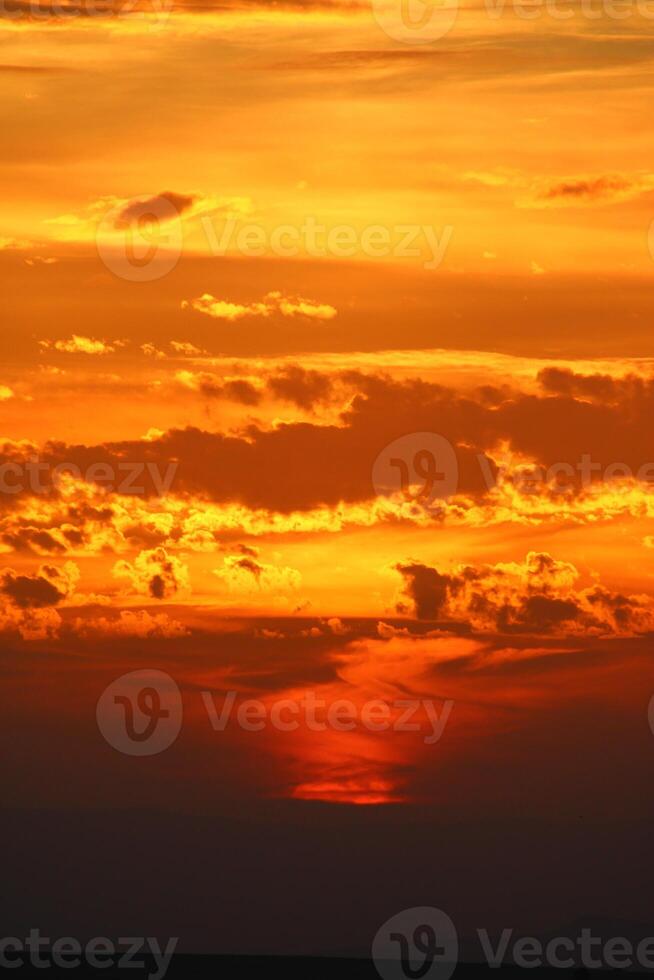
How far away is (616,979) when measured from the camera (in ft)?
346

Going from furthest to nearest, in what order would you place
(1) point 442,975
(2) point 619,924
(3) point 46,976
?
(2) point 619,924 < (1) point 442,975 < (3) point 46,976

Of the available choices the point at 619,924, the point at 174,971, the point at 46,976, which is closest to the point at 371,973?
the point at 174,971

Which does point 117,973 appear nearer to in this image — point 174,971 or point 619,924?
point 174,971

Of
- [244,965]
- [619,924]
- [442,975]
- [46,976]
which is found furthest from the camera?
[619,924]

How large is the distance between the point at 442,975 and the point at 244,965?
1500 centimetres

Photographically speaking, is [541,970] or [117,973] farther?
[541,970]

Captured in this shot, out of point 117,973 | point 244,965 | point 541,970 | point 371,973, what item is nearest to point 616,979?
point 541,970

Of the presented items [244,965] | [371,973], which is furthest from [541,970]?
[244,965]

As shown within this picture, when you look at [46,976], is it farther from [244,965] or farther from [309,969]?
[309,969]

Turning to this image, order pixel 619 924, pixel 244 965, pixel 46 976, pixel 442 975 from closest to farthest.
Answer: pixel 46 976
pixel 244 965
pixel 442 975
pixel 619 924

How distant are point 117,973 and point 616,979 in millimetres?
33498

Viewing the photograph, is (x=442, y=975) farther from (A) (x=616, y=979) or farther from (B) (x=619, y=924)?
(B) (x=619, y=924)

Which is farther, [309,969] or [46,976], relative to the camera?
[309,969]

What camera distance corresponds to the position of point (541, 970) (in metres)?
108
